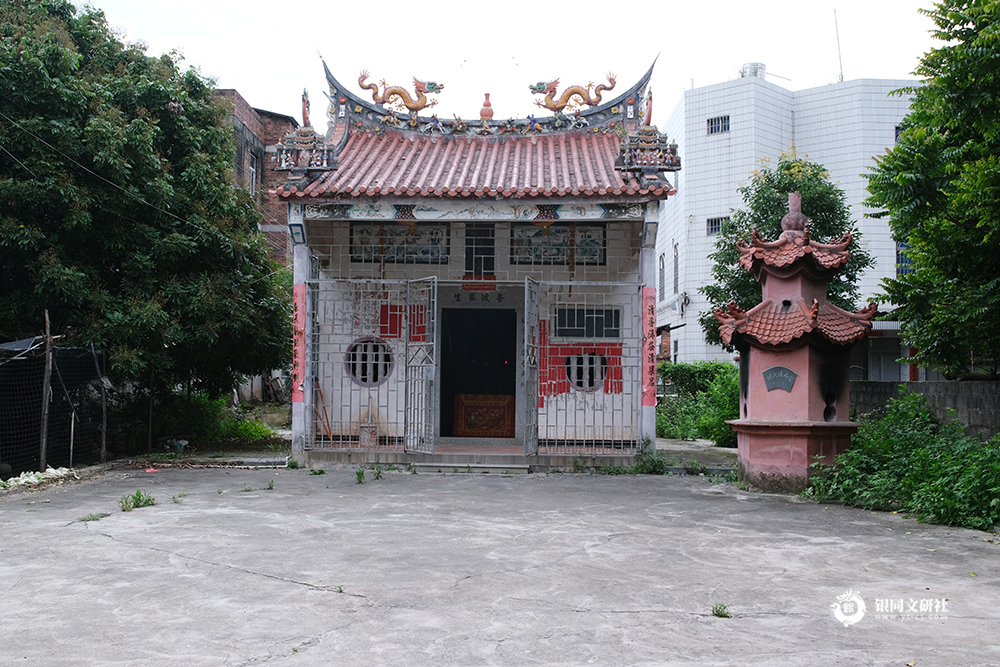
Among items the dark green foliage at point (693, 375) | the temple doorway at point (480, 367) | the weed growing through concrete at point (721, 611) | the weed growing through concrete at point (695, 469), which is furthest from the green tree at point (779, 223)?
the weed growing through concrete at point (721, 611)

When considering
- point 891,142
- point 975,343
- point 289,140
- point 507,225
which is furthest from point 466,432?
point 891,142

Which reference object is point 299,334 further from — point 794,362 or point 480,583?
point 480,583

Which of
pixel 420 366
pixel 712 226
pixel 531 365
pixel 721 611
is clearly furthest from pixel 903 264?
pixel 712 226

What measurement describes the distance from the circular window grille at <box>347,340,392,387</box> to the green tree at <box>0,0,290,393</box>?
60.3 inches

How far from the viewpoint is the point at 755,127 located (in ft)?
71.5

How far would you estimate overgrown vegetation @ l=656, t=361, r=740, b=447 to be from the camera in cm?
1678

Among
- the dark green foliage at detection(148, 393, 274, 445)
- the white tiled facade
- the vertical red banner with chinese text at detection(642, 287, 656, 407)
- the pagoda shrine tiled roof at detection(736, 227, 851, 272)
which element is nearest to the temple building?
the vertical red banner with chinese text at detection(642, 287, 656, 407)

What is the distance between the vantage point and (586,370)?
12781 millimetres

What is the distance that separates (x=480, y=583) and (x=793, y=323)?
5798 millimetres

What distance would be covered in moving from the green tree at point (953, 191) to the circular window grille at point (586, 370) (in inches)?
192

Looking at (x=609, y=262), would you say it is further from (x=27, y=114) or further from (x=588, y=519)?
(x=27, y=114)

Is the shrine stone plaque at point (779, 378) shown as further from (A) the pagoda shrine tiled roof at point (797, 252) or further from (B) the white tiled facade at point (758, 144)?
(B) the white tiled facade at point (758, 144)

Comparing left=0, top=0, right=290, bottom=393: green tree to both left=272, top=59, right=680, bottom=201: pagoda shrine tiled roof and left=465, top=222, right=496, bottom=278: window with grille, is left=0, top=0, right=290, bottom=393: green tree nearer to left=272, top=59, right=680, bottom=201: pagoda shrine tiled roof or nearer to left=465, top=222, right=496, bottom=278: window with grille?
left=272, top=59, right=680, bottom=201: pagoda shrine tiled roof

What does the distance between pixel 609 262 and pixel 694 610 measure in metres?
9.17
